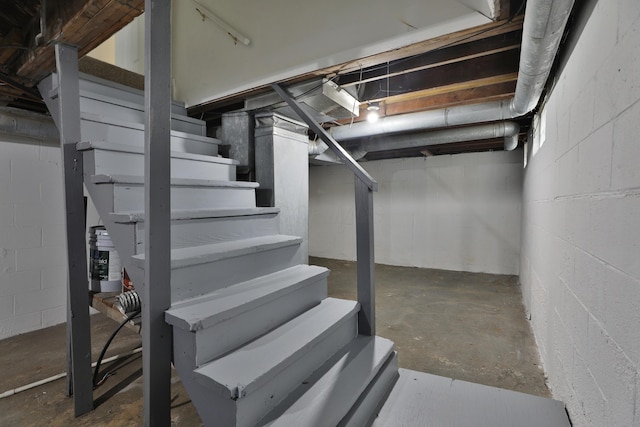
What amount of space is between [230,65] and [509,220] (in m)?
4.44

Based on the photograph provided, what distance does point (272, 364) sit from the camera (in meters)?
1.20

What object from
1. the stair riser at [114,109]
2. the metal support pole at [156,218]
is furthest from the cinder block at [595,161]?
the stair riser at [114,109]

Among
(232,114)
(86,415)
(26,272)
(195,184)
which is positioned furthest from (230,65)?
(26,272)

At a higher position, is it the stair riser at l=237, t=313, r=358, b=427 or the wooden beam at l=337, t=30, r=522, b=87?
the wooden beam at l=337, t=30, r=522, b=87

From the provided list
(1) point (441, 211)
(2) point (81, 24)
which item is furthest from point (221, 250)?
(1) point (441, 211)

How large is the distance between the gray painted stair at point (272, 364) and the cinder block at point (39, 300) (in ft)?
9.40

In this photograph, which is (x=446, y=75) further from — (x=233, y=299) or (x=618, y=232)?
(x=233, y=299)

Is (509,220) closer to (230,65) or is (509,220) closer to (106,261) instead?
(230,65)

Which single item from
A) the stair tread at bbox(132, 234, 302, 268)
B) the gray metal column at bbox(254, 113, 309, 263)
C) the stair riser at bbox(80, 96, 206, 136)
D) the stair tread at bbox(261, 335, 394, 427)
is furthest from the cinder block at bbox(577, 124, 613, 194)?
the stair riser at bbox(80, 96, 206, 136)

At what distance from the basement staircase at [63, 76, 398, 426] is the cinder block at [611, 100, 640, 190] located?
122 centimetres

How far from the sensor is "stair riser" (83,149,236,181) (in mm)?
1662

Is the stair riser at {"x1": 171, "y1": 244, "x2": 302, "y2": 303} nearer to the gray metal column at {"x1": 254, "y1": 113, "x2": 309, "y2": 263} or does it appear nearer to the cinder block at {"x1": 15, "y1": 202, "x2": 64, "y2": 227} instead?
the gray metal column at {"x1": 254, "y1": 113, "x2": 309, "y2": 263}

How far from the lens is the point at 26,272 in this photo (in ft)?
9.52

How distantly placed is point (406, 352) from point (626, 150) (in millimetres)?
2006
